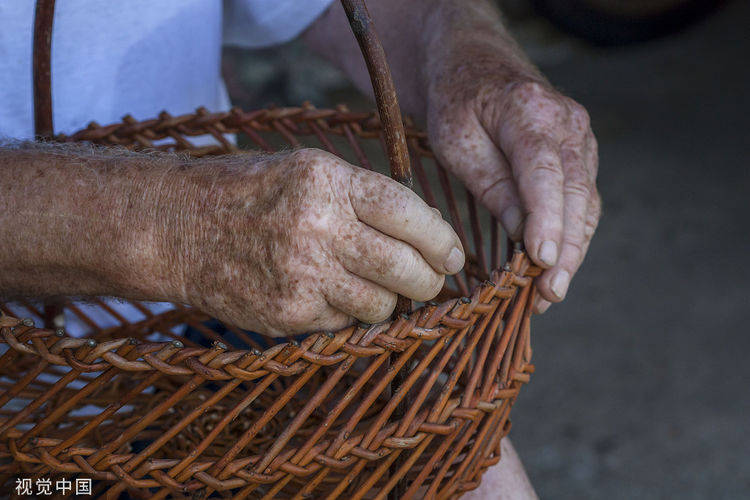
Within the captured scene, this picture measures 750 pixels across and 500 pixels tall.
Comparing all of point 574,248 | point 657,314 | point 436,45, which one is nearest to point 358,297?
point 574,248

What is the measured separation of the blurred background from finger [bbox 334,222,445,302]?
787 millimetres

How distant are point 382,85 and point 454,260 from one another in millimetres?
157

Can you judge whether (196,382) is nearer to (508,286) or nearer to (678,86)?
(508,286)

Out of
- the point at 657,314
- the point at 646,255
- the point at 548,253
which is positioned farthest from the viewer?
the point at 646,255

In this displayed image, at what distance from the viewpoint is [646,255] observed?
196cm

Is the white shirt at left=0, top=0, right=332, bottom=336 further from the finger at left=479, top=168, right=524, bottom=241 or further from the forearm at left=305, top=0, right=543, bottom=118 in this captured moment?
the finger at left=479, top=168, right=524, bottom=241

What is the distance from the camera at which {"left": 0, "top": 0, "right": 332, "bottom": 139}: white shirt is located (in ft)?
2.93

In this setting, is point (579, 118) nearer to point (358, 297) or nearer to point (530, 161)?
point (530, 161)

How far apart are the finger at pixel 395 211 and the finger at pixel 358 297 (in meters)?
0.05

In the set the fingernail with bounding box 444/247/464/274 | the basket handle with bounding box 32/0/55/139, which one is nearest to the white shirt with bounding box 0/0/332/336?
the basket handle with bounding box 32/0/55/139

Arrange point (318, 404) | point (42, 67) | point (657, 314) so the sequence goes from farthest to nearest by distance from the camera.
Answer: point (657, 314) → point (42, 67) → point (318, 404)

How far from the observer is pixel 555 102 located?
2.57 feet

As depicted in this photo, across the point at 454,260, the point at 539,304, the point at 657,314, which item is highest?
the point at 454,260

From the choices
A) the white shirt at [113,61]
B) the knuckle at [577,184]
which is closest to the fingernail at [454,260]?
the knuckle at [577,184]
